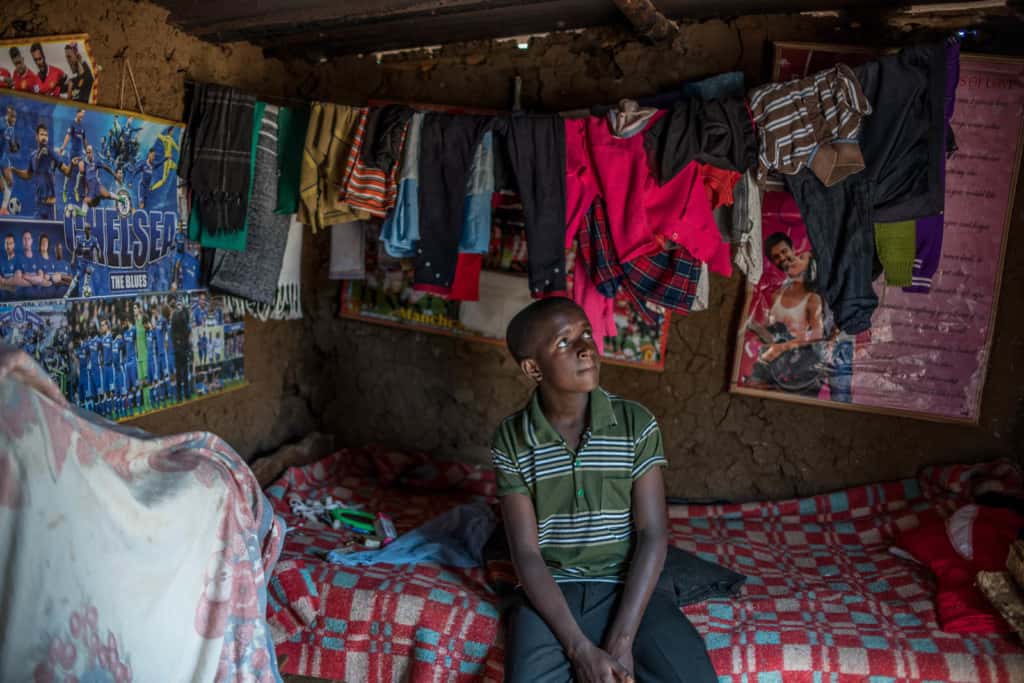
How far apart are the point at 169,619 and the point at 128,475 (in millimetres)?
391

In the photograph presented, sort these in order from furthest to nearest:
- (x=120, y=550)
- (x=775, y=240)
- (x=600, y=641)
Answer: (x=775, y=240) → (x=600, y=641) → (x=120, y=550)

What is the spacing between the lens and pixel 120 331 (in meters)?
3.09

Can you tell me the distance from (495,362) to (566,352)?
5.20 feet

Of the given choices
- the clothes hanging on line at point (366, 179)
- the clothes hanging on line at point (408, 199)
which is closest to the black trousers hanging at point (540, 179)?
the clothes hanging on line at point (408, 199)

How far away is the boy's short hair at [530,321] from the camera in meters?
2.49

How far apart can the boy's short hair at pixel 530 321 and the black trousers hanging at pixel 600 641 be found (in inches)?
30.8

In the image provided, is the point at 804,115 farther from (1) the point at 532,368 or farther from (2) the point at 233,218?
(2) the point at 233,218

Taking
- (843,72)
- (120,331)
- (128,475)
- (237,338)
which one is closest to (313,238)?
(237,338)

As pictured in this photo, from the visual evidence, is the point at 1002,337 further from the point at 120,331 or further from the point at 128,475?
the point at 120,331

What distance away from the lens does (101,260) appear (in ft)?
9.73

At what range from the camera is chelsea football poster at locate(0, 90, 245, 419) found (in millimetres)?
2615

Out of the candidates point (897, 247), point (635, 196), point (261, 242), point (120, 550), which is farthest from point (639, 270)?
point (120, 550)

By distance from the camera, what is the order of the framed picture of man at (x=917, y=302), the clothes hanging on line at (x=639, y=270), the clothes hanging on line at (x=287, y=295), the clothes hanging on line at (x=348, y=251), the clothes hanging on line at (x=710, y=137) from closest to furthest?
the clothes hanging on line at (x=710, y=137) → the clothes hanging on line at (x=639, y=270) → the framed picture of man at (x=917, y=302) → the clothes hanging on line at (x=287, y=295) → the clothes hanging on line at (x=348, y=251)

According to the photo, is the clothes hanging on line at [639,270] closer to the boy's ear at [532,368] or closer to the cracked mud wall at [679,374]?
the cracked mud wall at [679,374]
